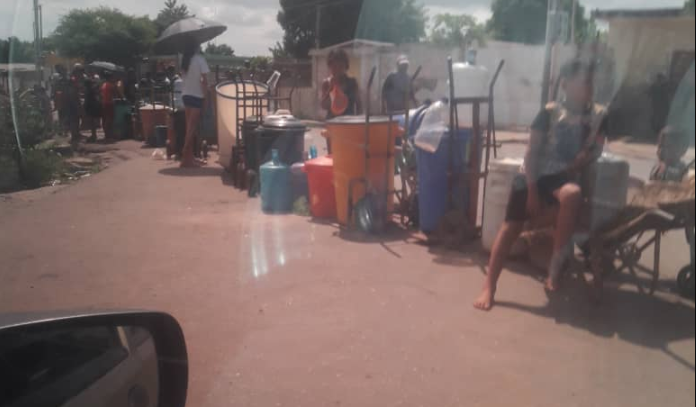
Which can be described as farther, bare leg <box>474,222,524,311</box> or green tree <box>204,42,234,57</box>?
green tree <box>204,42,234,57</box>

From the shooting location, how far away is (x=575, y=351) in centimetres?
327

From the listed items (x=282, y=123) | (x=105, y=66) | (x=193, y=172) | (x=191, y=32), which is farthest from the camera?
(x=105, y=66)

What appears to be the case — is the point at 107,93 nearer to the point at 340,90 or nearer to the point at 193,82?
the point at 193,82

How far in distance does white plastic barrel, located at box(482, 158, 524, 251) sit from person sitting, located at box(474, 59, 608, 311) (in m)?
0.62

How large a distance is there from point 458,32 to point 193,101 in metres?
3.82

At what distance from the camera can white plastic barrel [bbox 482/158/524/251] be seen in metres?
4.60

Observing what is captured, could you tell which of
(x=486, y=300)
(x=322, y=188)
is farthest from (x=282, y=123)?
(x=486, y=300)

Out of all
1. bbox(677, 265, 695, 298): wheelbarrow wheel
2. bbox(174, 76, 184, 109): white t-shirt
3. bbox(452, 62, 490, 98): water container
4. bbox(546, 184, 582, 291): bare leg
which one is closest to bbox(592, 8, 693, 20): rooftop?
bbox(546, 184, 582, 291): bare leg

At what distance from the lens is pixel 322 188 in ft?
20.4

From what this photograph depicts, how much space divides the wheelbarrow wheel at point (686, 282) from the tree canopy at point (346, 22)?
5031mm

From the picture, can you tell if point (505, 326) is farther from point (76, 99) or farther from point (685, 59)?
point (76, 99)

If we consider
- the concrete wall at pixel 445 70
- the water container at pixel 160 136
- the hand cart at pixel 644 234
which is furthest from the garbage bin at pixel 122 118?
the hand cart at pixel 644 234

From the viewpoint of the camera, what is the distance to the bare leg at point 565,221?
3660mm

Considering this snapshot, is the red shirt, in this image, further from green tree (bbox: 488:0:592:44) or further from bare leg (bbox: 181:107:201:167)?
green tree (bbox: 488:0:592:44)
